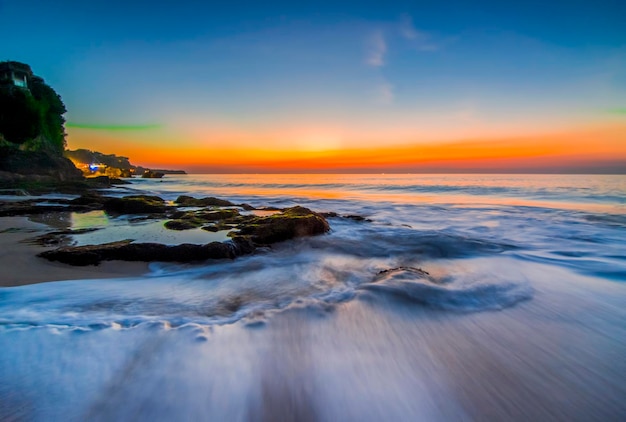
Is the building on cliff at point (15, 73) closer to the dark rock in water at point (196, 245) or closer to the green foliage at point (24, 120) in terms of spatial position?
the green foliage at point (24, 120)

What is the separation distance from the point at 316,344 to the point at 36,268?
Answer: 14.7 feet

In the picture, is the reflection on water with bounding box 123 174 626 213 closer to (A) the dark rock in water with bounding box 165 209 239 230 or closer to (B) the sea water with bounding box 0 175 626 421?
(A) the dark rock in water with bounding box 165 209 239 230

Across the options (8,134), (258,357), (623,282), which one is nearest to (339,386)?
(258,357)

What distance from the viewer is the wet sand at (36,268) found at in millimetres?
4062

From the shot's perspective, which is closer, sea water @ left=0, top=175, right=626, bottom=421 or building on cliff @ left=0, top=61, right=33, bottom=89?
sea water @ left=0, top=175, right=626, bottom=421

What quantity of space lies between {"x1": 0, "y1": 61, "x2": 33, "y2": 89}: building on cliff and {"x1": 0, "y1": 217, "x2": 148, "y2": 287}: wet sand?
4035cm

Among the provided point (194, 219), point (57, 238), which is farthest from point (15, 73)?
point (57, 238)

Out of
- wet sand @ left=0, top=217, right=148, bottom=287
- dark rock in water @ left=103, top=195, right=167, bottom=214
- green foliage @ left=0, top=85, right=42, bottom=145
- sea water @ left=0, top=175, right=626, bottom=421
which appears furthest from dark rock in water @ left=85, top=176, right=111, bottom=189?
sea water @ left=0, top=175, right=626, bottom=421

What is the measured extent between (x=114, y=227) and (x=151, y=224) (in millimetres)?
842

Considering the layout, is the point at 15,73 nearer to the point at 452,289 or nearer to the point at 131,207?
the point at 131,207

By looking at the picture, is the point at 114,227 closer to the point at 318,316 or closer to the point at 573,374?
the point at 318,316

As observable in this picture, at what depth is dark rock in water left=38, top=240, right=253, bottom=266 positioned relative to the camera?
183 inches

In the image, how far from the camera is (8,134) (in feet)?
92.0

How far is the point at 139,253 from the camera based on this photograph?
4.98 meters
